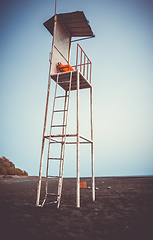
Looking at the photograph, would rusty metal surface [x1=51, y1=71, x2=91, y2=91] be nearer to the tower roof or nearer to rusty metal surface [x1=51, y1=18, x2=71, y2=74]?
rusty metal surface [x1=51, y1=18, x2=71, y2=74]

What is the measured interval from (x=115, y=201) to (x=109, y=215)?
78.7 inches

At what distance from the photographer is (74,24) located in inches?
346

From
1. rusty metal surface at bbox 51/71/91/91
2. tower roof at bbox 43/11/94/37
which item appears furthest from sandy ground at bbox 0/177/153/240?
tower roof at bbox 43/11/94/37

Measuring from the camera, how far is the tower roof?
26.8ft

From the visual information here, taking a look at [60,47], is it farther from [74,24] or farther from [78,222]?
[78,222]

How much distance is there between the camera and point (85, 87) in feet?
29.4

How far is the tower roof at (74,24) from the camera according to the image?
26.8 feet

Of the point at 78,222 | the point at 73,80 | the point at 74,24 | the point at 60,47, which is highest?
the point at 74,24

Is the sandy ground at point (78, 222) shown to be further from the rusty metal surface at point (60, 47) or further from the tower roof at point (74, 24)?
the tower roof at point (74, 24)

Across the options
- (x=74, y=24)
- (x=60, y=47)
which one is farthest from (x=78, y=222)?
(x=74, y=24)

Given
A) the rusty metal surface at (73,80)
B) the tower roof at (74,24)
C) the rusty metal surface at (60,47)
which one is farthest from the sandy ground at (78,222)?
the tower roof at (74,24)

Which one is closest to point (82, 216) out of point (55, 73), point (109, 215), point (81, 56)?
point (109, 215)

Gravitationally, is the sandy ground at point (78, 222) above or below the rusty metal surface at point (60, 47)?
below

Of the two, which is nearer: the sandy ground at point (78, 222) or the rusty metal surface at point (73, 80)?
the sandy ground at point (78, 222)
